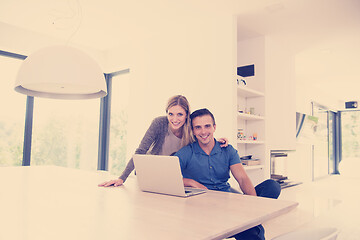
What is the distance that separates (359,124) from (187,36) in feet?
25.1

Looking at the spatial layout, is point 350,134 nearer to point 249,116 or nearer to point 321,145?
point 321,145

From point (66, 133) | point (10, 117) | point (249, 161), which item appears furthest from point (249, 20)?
point (10, 117)

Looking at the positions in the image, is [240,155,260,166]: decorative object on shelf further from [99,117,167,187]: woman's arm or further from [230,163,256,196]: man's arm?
[230,163,256,196]: man's arm

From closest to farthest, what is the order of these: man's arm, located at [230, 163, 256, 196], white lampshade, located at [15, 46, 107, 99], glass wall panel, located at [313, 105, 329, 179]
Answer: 1. white lampshade, located at [15, 46, 107, 99]
2. man's arm, located at [230, 163, 256, 196]
3. glass wall panel, located at [313, 105, 329, 179]

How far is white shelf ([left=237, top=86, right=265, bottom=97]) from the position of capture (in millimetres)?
3521

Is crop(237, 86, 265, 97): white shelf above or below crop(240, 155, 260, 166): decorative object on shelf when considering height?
above

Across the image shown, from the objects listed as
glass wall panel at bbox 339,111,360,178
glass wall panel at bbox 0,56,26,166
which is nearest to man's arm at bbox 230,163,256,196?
glass wall panel at bbox 0,56,26,166

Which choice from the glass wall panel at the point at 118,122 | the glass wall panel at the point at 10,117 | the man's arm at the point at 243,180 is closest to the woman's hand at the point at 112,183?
the man's arm at the point at 243,180

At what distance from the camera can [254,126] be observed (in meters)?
3.96

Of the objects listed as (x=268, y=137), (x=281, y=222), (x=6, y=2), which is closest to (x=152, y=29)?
(x=6, y=2)

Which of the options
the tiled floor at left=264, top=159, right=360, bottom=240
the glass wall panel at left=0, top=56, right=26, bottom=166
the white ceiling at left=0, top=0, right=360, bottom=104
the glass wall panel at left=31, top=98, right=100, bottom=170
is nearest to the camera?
the tiled floor at left=264, top=159, right=360, bottom=240

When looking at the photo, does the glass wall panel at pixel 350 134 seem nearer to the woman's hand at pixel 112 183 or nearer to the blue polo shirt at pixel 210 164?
the blue polo shirt at pixel 210 164

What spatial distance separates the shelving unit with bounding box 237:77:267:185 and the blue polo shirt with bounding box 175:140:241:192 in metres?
1.95

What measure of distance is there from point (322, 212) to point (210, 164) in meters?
2.75
